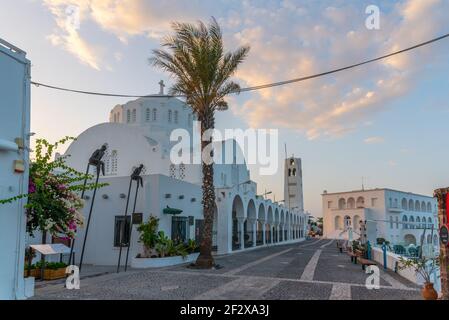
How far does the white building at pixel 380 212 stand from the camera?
70.6 m

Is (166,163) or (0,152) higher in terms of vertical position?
(166,163)

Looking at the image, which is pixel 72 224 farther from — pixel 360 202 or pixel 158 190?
pixel 360 202

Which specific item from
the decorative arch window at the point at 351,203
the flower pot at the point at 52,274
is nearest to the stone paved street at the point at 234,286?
the flower pot at the point at 52,274

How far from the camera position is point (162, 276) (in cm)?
1302

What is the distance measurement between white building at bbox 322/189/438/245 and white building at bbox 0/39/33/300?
6380 cm

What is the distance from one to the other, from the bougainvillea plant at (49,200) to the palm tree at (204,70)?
643 cm

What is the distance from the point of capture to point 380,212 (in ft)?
236

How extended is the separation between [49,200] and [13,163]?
127 centimetres

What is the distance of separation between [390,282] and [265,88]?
351 inches

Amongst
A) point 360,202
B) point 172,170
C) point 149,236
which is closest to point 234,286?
point 149,236

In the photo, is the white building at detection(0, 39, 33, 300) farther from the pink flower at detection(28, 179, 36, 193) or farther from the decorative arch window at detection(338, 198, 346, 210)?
the decorative arch window at detection(338, 198, 346, 210)

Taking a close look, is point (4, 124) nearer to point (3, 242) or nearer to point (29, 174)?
point (29, 174)

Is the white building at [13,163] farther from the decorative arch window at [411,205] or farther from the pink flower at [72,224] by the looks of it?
the decorative arch window at [411,205]
